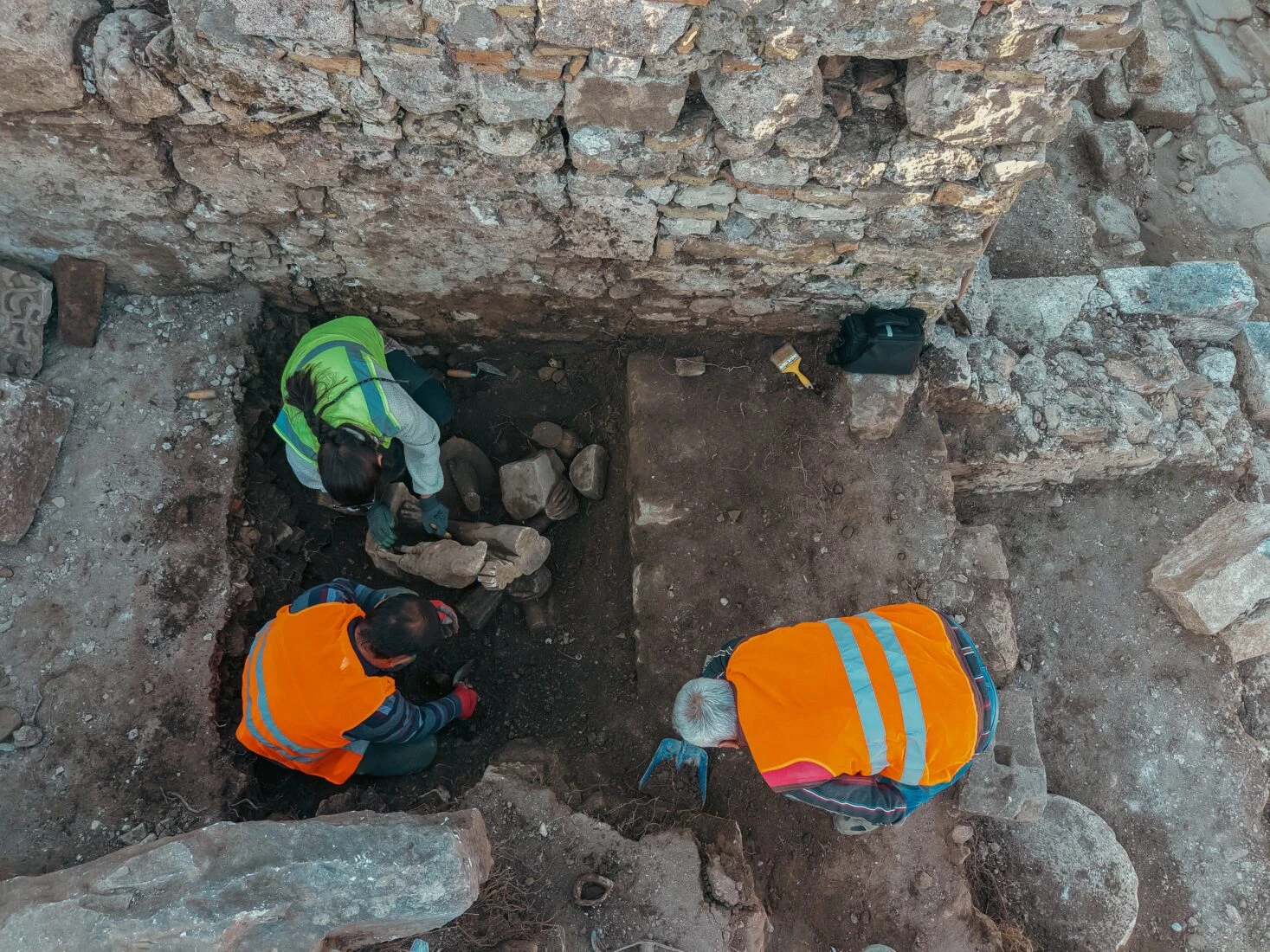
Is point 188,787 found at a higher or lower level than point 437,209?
lower

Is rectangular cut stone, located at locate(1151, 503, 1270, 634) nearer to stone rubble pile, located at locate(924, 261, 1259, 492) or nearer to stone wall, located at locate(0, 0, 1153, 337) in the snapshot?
stone rubble pile, located at locate(924, 261, 1259, 492)

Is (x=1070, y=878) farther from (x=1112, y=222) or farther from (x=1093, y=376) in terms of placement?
(x=1112, y=222)

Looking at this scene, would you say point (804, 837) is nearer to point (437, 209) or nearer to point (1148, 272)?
point (437, 209)

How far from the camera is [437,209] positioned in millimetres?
3176

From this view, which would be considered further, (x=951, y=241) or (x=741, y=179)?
(x=951, y=241)

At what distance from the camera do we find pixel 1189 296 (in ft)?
13.7

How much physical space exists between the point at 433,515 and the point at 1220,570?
393 centimetres

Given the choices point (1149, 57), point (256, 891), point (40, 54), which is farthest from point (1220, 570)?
point (40, 54)

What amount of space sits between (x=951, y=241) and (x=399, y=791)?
334 centimetres

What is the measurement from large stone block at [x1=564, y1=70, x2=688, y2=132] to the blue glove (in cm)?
186

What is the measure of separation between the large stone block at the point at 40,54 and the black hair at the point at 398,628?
2.09 meters

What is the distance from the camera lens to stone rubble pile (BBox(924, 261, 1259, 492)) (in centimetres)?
392

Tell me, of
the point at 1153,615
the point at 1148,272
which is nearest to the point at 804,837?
the point at 1153,615

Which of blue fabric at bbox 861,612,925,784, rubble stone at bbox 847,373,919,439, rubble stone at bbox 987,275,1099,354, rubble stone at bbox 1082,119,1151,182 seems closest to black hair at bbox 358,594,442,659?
blue fabric at bbox 861,612,925,784
